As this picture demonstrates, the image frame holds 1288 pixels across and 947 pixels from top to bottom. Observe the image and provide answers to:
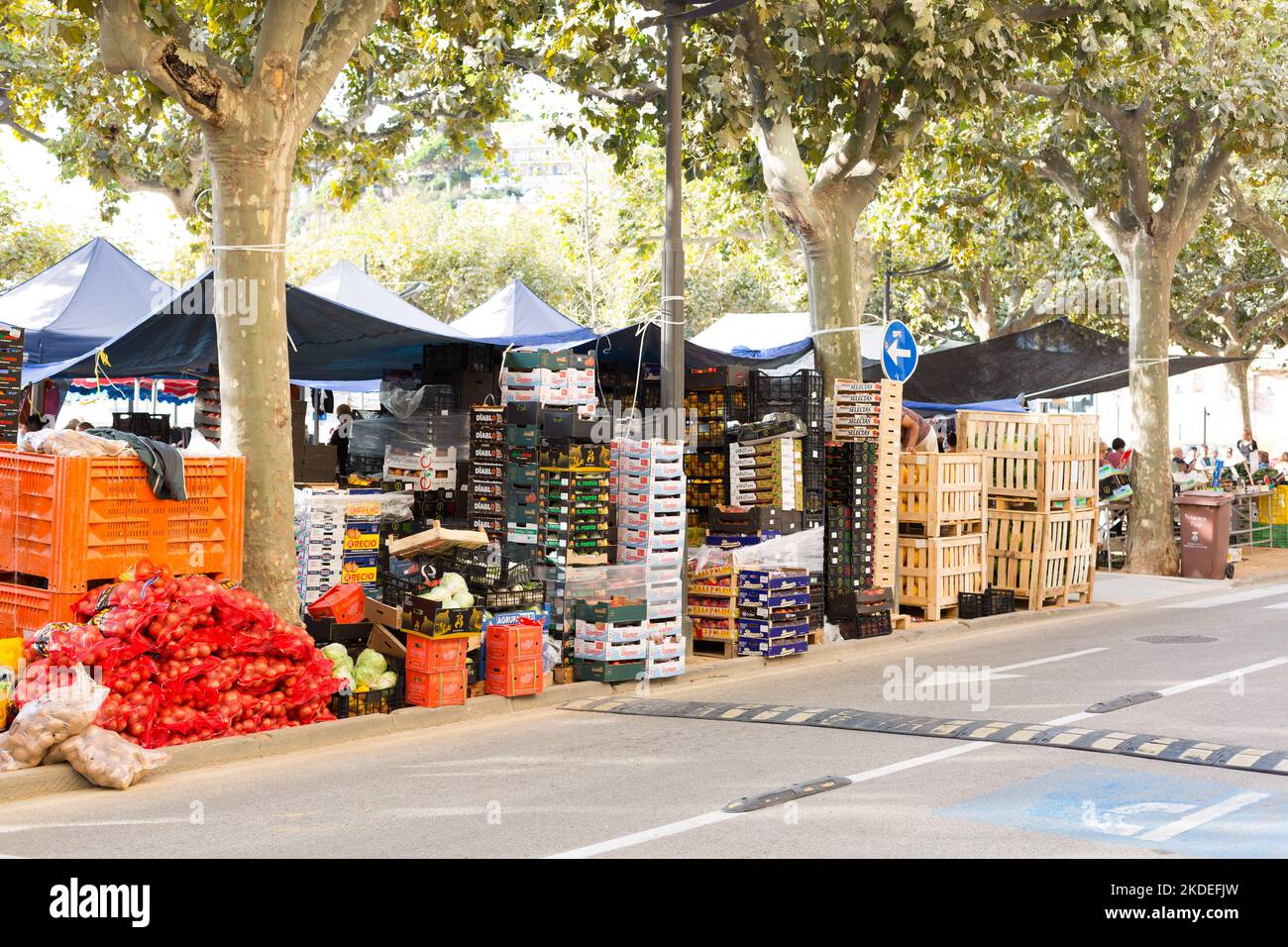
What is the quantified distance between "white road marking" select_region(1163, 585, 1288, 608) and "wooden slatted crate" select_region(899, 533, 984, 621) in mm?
3768

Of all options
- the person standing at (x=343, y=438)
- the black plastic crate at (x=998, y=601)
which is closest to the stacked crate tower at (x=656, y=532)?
the black plastic crate at (x=998, y=601)

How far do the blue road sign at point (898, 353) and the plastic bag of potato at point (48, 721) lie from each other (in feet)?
31.8

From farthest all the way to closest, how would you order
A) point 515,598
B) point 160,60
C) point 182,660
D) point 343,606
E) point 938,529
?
point 938,529, point 515,598, point 343,606, point 160,60, point 182,660

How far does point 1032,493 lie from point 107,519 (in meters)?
11.6

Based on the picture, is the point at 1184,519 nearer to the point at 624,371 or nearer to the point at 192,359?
the point at 624,371

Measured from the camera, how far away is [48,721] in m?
7.91

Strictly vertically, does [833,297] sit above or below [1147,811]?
above

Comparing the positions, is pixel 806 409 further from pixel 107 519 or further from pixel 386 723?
pixel 107 519

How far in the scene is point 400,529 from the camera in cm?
1363

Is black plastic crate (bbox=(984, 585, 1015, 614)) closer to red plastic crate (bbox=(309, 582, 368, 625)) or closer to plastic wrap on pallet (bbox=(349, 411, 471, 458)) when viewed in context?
plastic wrap on pallet (bbox=(349, 411, 471, 458))

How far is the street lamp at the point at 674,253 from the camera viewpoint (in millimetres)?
12875

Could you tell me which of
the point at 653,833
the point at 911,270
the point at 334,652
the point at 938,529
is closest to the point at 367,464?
the point at 334,652

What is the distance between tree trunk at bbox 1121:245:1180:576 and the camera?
844 inches

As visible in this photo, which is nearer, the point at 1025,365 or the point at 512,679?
the point at 512,679
